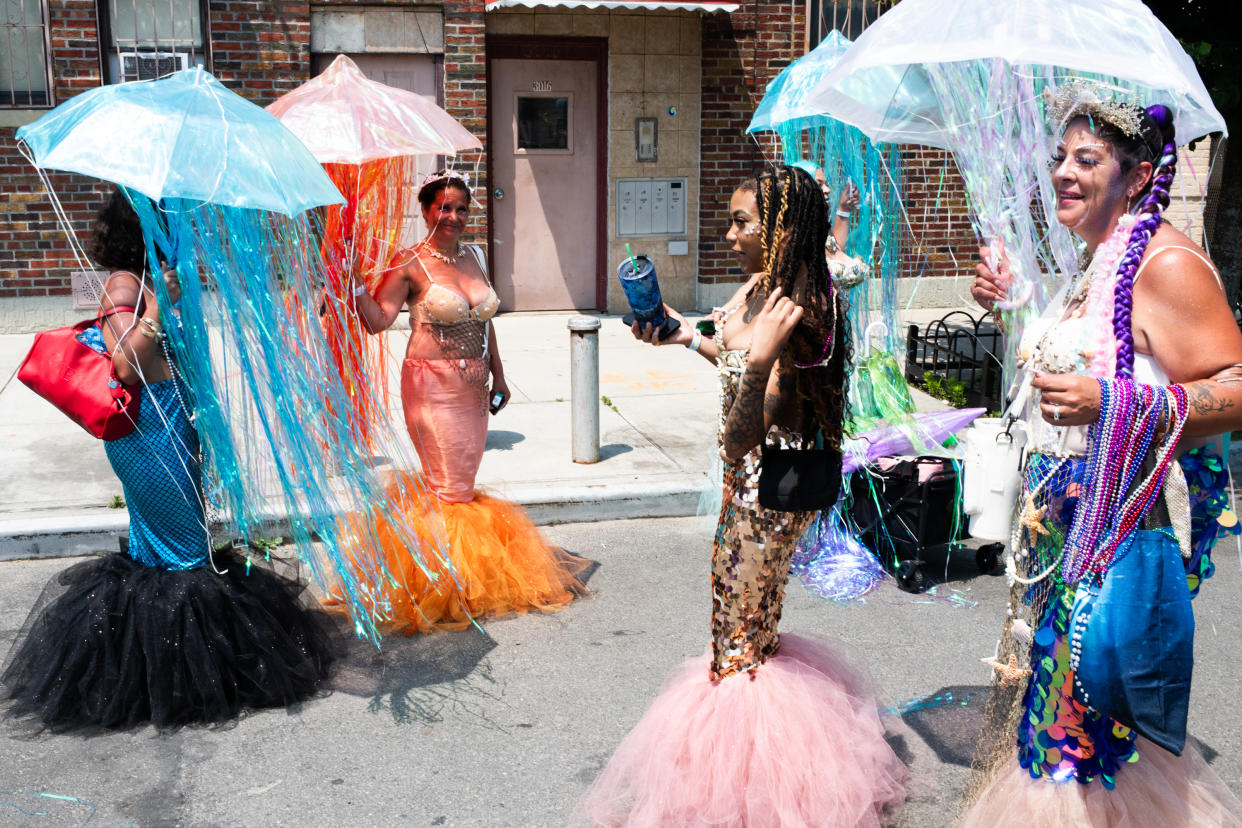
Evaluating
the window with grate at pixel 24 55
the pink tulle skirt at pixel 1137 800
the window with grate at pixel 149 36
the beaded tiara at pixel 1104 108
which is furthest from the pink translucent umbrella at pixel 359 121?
the window with grate at pixel 24 55

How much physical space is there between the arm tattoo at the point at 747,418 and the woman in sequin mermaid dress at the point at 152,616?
1929 millimetres

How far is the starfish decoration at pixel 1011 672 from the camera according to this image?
112 inches

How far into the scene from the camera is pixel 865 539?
547 centimetres

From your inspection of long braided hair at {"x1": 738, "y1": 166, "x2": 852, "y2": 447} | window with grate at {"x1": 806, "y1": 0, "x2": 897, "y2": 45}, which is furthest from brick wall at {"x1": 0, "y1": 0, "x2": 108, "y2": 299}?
long braided hair at {"x1": 738, "y1": 166, "x2": 852, "y2": 447}

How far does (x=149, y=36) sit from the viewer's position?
9617 millimetres

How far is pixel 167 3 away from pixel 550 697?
25.6 feet

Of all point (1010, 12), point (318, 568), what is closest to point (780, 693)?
point (318, 568)

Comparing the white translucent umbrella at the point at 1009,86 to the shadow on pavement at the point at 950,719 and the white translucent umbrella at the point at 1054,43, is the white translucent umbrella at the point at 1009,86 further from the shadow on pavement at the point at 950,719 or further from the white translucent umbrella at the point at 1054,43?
the shadow on pavement at the point at 950,719

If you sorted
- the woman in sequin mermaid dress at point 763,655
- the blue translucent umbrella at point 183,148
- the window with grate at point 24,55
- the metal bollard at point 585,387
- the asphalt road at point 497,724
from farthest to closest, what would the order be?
1. the window with grate at point 24,55
2. the metal bollard at point 585,387
3. the asphalt road at point 497,724
4. the blue translucent umbrella at point 183,148
5. the woman in sequin mermaid dress at point 763,655

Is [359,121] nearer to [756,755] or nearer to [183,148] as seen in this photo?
[183,148]

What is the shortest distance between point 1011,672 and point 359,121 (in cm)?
302

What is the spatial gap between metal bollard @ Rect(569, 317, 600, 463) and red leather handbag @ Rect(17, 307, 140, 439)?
3.19m

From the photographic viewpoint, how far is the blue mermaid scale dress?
384cm

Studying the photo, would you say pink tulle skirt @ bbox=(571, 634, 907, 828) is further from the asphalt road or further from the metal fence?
the metal fence
